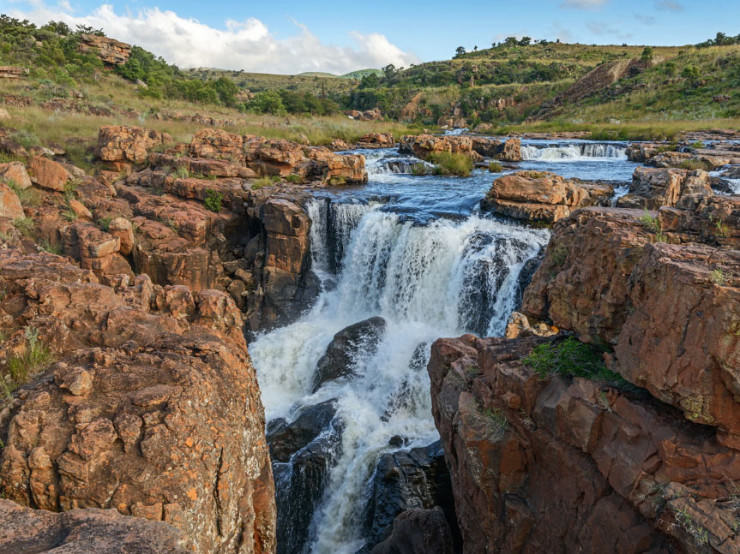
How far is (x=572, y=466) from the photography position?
3984mm

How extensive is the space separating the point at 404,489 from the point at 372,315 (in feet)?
20.0

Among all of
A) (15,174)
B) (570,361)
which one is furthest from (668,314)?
(15,174)

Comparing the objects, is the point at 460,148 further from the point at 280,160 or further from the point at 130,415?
the point at 130,415

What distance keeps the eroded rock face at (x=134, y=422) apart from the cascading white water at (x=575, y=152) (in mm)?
21218

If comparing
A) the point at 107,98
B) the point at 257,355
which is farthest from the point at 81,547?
the point at 107,98

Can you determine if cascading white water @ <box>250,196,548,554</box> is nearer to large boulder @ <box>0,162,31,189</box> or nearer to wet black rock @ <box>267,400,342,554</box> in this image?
wet black rock @ <box>267,400,342,554</box>

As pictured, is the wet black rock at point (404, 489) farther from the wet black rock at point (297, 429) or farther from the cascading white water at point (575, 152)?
the cascading white water at point (575, 152)

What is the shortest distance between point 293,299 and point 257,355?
2.17m

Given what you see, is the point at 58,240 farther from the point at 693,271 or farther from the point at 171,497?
the point at 693,271

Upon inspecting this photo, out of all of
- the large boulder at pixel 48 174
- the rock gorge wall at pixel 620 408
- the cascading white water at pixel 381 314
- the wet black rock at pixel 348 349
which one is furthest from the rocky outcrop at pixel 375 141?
the rock gorge wall at pixel 620 408

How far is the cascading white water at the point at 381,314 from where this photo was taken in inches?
307

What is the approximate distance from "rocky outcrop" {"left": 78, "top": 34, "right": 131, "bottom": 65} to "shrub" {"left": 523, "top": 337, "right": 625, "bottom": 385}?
40.0 meters

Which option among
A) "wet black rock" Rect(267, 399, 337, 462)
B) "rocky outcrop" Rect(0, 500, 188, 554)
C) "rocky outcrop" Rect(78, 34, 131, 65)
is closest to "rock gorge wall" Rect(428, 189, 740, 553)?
"rocky outcrop" Rect(0, 500, 188, 554)

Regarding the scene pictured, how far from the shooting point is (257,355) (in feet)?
37.8
